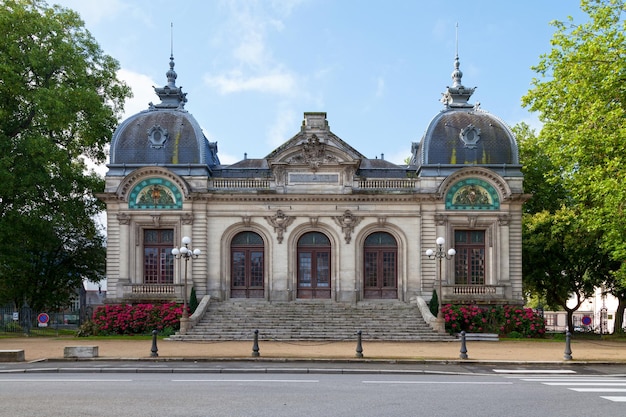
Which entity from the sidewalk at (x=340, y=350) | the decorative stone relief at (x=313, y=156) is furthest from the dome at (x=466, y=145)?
the sidewalk at (x=340, y=350)

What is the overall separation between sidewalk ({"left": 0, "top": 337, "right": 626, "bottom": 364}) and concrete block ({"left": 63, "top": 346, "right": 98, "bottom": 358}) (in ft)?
1.32

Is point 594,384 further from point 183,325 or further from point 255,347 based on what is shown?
point 183,325

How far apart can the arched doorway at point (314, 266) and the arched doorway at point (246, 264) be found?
203 centimetres

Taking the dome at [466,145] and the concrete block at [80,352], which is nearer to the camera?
the concrete block at [80,352]

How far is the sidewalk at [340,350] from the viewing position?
23.4 meters

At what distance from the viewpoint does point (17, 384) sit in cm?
1631

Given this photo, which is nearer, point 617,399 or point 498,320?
point 617,399

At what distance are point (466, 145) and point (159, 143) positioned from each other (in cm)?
1572

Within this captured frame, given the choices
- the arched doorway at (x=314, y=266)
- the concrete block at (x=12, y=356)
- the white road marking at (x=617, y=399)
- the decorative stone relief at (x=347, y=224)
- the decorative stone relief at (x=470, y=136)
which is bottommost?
the concrete block at (x=12, y=356)

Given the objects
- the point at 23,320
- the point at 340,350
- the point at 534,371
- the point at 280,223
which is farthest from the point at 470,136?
the point at 23,320

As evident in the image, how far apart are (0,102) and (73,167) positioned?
5241 mm

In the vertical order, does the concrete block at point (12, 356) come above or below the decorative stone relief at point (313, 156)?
below

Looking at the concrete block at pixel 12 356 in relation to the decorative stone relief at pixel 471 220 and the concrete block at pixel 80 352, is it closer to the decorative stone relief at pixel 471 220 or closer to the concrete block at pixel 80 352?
the concrete block at pixel 80 352

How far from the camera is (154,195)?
1438 inches
